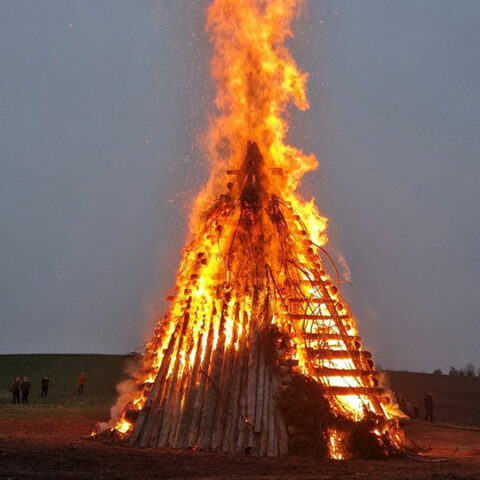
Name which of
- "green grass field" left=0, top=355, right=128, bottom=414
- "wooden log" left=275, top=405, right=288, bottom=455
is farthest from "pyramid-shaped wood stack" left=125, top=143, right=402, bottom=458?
"green grass field" left=0, top=355, right=128, bottom=414

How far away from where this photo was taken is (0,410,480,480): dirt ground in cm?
944

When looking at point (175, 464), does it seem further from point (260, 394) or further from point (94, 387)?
point (94, 387)

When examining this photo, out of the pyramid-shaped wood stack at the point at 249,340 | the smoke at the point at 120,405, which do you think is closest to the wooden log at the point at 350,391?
the pyramid-shaped wood stack at the point at 249,340

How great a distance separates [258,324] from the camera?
43.7 feet

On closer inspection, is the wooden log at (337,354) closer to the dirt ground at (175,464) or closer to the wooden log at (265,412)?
the wooden log at (265,412)

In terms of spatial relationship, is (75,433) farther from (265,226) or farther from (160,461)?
(265,226)

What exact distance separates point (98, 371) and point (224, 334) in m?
36.5

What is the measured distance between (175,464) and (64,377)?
34.5m

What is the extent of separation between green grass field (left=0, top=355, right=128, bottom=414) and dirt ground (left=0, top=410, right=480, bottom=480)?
11508mm

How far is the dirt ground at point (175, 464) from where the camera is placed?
9.44m

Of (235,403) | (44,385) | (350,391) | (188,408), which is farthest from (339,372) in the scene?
(44,385)

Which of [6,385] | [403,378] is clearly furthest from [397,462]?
[403,378]

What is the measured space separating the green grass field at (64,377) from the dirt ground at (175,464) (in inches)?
453

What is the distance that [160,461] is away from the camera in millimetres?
10680
